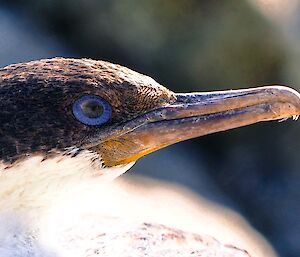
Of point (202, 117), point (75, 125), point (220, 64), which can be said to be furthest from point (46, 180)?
point (220, 64)

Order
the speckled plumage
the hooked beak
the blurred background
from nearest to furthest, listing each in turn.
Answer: the speckled plumage < the hooked beak < the blurred background

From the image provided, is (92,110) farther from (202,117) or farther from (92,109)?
(202,117)

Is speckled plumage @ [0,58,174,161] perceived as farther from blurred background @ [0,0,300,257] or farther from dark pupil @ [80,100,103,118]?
blurred background @ [0,0,300,257]

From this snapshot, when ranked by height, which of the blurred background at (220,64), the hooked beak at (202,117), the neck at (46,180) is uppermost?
the blurred background at (220,64)

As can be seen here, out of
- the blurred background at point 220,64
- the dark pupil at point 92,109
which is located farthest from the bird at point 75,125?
the blurred background at point 220,64

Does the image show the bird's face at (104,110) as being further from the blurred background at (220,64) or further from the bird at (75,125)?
the blurred background at (220,64)

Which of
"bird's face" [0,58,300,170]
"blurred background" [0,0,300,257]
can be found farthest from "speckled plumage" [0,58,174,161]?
"blurred background" [0,0,300,257]
